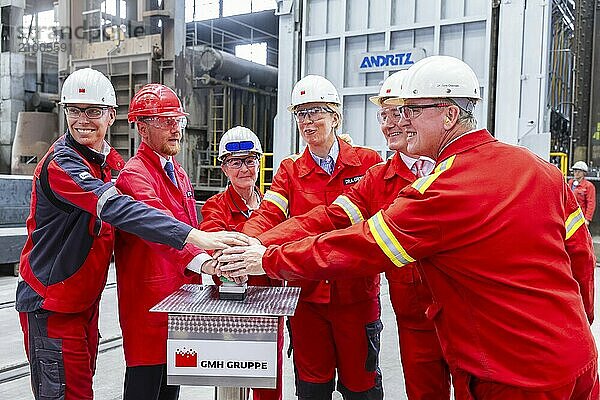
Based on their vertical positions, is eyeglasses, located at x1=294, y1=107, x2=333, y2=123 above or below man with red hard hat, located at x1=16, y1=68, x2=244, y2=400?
above

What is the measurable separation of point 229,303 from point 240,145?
1.14 metres

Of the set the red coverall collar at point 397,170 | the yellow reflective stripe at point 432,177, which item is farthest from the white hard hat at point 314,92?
the yellow reflective stripe at point 432,177

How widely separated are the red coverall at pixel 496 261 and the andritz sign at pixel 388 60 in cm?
363

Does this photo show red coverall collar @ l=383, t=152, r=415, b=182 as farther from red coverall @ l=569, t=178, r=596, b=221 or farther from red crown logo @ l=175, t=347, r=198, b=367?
red coverall @ l=569, t=178, r=596, b=221

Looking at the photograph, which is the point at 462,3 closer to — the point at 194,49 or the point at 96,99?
the point at 96,99

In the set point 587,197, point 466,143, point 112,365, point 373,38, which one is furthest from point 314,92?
point 587,197

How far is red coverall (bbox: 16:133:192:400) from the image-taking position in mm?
2182

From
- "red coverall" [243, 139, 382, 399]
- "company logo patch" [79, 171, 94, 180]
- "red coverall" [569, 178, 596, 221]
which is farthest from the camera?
"red coverall" [569, 178, 596, 221]

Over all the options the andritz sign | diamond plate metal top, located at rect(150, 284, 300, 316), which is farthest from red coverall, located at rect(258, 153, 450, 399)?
the andritz sign

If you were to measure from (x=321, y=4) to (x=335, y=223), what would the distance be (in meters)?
3.72

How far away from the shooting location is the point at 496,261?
1593 mm

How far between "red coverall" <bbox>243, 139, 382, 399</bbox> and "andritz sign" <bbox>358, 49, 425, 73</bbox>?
104 inches

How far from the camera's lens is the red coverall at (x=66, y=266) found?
7.16ft

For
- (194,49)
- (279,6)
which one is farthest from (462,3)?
(194,49)
